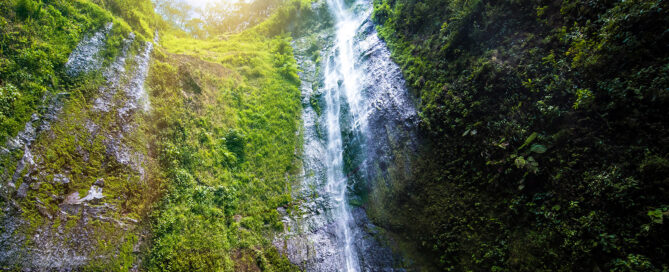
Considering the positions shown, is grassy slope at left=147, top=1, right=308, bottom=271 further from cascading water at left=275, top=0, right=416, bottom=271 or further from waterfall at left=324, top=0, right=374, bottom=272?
waterfall at left=324, top=0, right=374, bottom=272

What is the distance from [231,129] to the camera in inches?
536

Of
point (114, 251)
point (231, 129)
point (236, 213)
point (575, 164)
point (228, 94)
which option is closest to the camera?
point (575, 164)

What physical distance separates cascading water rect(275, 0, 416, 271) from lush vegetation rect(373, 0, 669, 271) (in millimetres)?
1325

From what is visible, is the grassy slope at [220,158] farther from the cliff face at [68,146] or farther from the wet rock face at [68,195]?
the wet rock face at [68,195]

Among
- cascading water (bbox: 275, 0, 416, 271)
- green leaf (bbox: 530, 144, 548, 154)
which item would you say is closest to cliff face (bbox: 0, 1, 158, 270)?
cascading water (bbox: 275, 0, 416, 271)

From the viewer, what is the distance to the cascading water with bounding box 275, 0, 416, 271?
1059 cm

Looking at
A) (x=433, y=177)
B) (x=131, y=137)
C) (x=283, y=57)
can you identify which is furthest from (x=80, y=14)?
(x=433, y=177)

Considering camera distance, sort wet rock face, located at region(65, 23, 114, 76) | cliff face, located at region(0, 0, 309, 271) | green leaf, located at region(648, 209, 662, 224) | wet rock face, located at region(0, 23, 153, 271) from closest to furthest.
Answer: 1. green leaf, located at region(648, 209, 662, 224)
2. wet rock face, located at region(0, 23, 153, 271)
3. cliff face, located at region(0, 0, 309, 271)
4. wet rock face, located at region(65, 23, 114, 76)

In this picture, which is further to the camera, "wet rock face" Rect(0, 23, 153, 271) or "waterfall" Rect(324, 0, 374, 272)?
"waterfall" Rect(324, 0, 374, 272)

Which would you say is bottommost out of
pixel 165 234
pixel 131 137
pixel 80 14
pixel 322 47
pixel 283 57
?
pixel 165 234

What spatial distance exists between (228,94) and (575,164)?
15764 millimetres

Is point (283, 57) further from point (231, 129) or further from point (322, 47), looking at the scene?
point (231, 129)

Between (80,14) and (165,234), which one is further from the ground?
(80,14)

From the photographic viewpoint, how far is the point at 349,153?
1322cm
